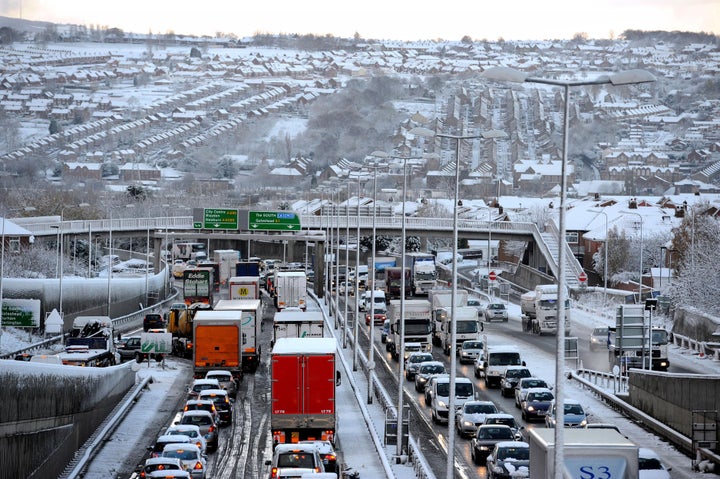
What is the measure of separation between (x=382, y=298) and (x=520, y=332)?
11853 millimetres

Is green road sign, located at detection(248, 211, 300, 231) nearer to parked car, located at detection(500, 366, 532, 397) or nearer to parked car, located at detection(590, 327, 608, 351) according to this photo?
parked car, located at detection(590, 327, 608, 351)

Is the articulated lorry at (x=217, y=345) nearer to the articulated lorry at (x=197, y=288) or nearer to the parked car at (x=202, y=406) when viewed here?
the parked car at (x=202, y=406)

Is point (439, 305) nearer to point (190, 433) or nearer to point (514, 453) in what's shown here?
point (190, 433)

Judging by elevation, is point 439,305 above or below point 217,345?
above

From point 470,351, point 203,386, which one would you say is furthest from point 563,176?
point 470,351

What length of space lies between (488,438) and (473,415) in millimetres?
3314

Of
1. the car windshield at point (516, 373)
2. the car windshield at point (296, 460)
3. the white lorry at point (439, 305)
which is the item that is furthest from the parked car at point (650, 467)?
the white lorry at point (439, 305)

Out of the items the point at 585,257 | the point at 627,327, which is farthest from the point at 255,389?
the point at 585,257

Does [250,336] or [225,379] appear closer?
[225,379]

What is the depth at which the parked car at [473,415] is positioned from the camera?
33.8 meters

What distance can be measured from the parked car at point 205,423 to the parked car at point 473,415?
20.7ft

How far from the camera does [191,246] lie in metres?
136

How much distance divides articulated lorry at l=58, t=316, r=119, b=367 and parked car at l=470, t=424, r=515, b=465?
50.3ft

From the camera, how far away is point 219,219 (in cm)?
8969
